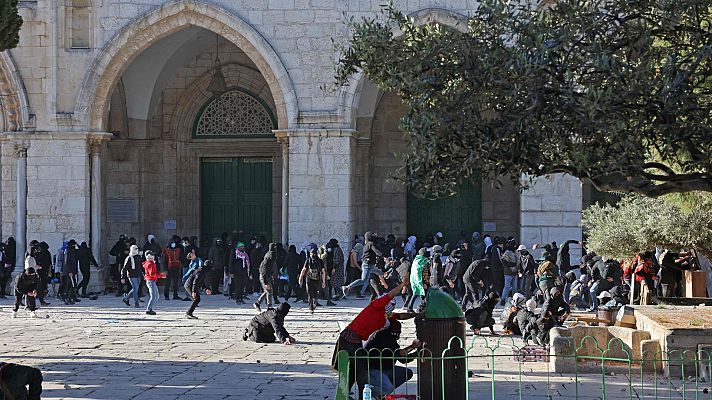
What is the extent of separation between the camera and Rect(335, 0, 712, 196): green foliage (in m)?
7.14

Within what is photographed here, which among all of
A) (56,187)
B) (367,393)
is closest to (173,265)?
(56,187)

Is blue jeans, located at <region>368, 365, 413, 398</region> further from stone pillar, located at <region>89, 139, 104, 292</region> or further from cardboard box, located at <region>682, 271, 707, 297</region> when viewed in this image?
stone pillar, located at <region>89, 139, 104, 292</region>

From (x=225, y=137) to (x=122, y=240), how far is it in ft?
14.6

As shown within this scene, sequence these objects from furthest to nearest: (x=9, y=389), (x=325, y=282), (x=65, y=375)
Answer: (x=325, y=282) → (x=65, y=375) → (x=9, y=389)

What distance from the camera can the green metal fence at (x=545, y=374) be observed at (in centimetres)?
848

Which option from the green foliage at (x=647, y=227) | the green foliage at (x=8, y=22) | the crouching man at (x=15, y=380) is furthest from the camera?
the green foliage at (x=647, y=227)

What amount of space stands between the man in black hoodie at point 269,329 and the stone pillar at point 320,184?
591 cm

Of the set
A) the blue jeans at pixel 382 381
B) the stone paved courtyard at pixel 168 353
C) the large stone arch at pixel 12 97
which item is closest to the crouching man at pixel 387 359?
the blue jeans at pixel 382 381

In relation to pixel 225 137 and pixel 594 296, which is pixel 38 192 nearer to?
pixel 225 137

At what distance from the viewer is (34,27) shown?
796 inches

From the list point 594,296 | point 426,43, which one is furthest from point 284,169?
point 426,43

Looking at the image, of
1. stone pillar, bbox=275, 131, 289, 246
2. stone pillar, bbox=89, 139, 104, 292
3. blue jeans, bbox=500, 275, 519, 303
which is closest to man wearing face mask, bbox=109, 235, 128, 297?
stone pillar, bbox=89, 139, 104, 292

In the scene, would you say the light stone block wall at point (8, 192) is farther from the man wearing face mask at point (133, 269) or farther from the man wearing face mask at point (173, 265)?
the man wearing face mask at point (133, 269)

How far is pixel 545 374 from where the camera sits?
1108 cm
